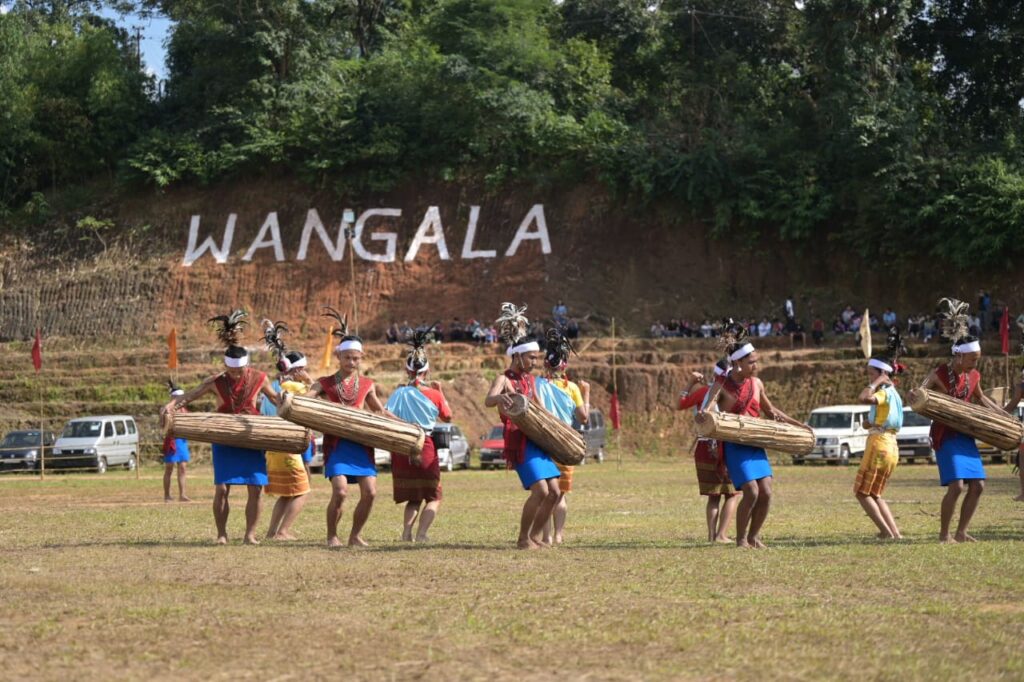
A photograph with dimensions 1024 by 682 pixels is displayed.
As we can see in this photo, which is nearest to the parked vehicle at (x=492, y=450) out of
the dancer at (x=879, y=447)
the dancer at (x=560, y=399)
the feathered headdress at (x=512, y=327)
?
the dancer at (x=560, y=399)

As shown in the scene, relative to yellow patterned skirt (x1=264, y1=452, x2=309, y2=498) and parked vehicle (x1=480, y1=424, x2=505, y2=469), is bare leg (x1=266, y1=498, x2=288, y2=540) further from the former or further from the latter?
parked vehicle (x1=480, y1=424, x2=505, y2=469)

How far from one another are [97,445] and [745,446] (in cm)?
2671

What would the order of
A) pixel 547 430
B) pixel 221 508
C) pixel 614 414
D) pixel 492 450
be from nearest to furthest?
pixel 547 430 < pixel 221 508 < pixel 492 450 < pixel 614 414

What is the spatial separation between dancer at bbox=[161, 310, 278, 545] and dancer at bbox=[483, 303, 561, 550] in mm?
2155

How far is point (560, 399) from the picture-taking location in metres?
13.5

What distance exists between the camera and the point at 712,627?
852cm

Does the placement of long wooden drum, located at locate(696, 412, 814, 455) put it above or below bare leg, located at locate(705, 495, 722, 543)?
above

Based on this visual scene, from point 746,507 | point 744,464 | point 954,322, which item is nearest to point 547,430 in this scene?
point 744,464

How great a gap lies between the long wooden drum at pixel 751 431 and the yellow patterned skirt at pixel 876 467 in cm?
92

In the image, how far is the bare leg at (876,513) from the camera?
13.9 m

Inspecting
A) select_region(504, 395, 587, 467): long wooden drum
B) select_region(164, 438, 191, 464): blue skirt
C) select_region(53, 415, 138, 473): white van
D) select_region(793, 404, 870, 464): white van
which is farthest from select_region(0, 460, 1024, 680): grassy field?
select_region(53, 415, 138, 473): white van

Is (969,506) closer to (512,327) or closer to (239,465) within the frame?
(512,327)

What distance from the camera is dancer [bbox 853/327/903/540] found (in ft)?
45.8

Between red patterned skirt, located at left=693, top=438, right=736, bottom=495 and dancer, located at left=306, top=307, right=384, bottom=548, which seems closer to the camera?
dancer, located at left=306, top=307, right=384, bottom=548
